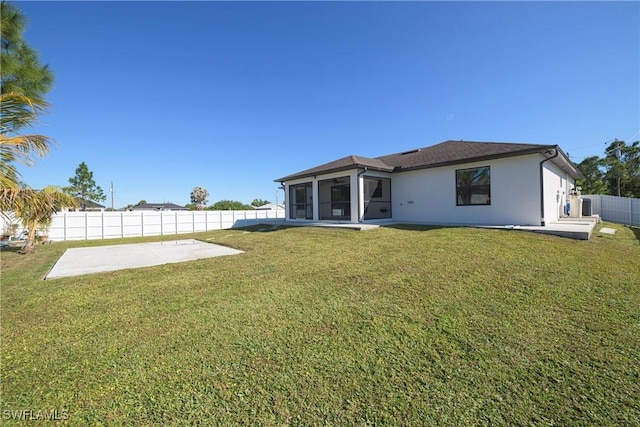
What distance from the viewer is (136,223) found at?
53.5ft

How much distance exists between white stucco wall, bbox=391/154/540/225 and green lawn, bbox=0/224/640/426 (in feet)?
14.5

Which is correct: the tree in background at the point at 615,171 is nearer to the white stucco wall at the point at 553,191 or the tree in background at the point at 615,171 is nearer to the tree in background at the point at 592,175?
the tree in background at the point at 592,175

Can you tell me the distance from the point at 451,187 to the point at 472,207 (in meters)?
1.18

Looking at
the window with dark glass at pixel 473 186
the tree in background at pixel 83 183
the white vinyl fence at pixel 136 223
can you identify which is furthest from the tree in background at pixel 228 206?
the window with dark glass at pixel 473 186

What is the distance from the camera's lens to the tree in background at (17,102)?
427cm

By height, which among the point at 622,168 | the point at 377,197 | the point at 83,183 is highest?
the point at 83,183

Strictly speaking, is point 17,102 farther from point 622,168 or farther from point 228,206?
point 622,168

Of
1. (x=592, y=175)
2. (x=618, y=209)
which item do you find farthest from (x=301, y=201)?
(x=592, y=175)

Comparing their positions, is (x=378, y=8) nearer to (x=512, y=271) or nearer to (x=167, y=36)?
(x=167, y=36)

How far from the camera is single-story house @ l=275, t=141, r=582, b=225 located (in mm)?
8875

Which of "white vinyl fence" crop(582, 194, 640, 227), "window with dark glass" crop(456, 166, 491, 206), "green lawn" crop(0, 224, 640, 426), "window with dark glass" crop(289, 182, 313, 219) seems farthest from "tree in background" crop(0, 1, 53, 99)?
"white vinyl fence" crop(582, 194, 640, 227)

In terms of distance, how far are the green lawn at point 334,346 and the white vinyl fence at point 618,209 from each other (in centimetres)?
1633

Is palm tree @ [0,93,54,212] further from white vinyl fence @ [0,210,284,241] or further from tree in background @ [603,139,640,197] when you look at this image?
tree in background @ [603,139,640,197]

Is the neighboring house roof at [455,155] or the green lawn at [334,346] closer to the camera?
the green lawn at [334,346]
